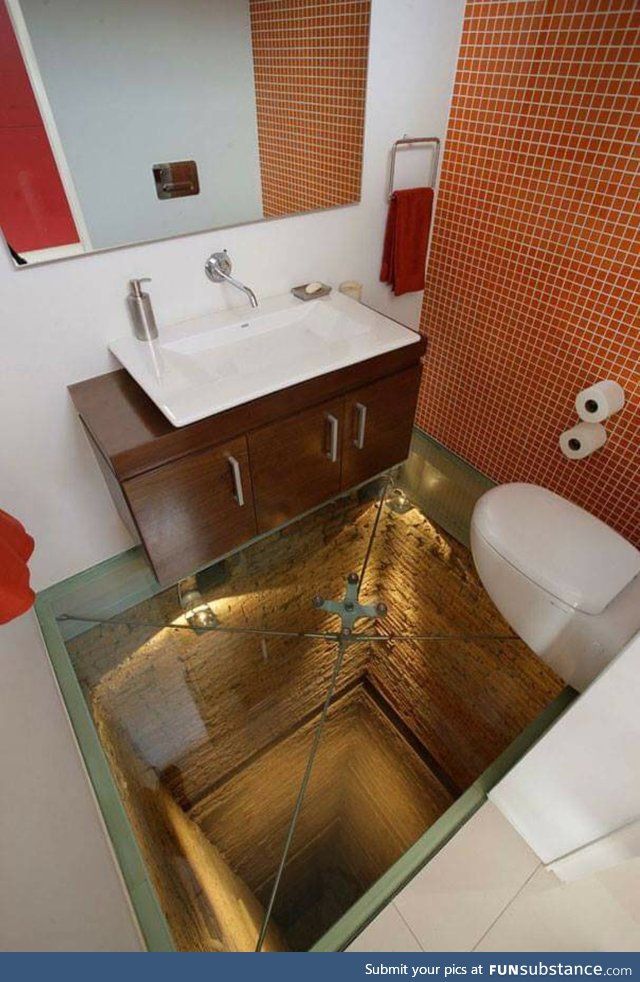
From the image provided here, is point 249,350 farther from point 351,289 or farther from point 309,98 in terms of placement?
point 309,98

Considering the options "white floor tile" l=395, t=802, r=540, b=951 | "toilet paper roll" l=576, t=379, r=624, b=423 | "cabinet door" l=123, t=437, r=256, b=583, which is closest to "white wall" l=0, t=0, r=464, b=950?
"cabinet door" l=123, t=437, r=256, b=583

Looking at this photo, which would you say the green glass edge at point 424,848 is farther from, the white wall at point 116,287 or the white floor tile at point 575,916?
the white wall at point 116,287

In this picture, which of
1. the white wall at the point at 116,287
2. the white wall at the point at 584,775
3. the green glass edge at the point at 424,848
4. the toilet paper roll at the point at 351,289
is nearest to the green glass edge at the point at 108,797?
the white wall at the point at 116,287

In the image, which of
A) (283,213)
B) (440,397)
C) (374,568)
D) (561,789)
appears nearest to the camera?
(561,789)

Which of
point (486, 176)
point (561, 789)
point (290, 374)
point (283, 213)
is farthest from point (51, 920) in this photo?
point (486, 176)

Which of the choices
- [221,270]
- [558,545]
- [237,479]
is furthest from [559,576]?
[221,270]

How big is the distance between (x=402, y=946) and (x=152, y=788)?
3.01 feet

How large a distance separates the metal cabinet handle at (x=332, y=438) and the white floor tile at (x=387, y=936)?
1.28 metres

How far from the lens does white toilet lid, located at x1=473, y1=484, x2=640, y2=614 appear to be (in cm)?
137

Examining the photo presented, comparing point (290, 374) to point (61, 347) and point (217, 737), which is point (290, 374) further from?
point (217, 737)

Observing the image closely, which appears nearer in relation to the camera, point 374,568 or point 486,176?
point 486,176

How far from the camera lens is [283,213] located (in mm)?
1602

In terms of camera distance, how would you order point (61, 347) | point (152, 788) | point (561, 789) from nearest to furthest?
point (561, 789)
point (61, 347)
point (152, 788)

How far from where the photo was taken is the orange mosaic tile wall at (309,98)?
145 centimetres
